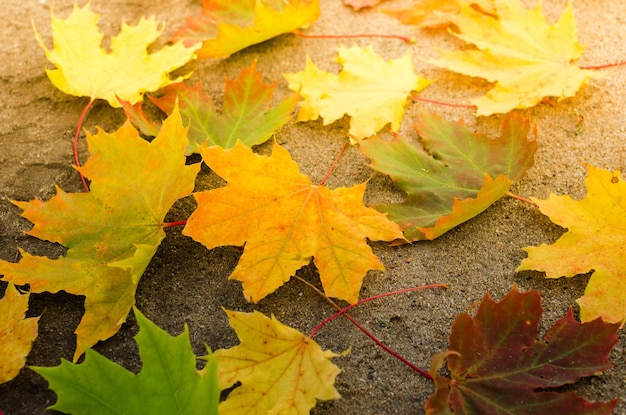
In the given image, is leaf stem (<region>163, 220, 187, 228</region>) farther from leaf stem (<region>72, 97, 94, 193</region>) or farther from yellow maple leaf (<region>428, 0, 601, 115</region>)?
yellow maple leaf (<region>428, 0, 601, 115</region>)

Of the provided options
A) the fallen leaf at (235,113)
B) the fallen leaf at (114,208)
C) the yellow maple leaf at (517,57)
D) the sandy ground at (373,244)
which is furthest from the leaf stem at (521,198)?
the fallen leaf at (114,208)

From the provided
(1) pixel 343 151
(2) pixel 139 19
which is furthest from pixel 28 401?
(2) pixel 139 19

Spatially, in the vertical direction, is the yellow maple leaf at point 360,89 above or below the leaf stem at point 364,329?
above

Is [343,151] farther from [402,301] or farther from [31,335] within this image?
[31,335]

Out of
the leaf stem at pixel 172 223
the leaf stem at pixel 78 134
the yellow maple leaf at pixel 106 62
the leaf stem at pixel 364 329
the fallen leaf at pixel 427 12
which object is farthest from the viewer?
the fallen leaf at pixel 427 12

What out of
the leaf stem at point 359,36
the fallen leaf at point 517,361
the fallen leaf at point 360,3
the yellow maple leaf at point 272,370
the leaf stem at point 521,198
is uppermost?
the fallen leaf at point 360,3

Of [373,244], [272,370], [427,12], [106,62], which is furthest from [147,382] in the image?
[427,12]

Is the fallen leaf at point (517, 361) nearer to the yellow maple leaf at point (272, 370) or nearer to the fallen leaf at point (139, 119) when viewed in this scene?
the yellow maple leaf at point (272, 370)

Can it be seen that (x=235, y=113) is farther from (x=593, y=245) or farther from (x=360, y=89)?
(x=593, y=245)
